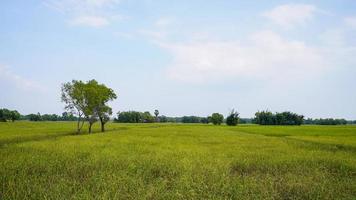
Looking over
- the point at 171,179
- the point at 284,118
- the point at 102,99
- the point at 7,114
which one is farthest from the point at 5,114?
the point at 171,179

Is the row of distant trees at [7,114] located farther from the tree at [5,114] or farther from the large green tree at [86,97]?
the large green tree at [86,97]

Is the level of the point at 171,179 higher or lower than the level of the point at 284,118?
lower

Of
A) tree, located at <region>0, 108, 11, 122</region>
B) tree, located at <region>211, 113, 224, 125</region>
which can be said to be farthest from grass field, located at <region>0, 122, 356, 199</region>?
tree, located at <region>0, 108, 11, 122</region>

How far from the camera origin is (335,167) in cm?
1617

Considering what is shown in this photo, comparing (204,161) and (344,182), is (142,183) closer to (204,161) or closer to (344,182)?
(204,161)

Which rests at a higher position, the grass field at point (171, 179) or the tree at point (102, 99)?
the tree at point (102, 99)

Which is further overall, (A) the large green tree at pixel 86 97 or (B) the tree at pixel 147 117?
(B) the tree at pixel 147 117

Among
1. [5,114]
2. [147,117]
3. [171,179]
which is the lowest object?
[171,179]

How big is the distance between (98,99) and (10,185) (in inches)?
2013

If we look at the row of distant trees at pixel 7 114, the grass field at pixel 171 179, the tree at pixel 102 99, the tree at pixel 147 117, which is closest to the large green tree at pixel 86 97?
the tree at pixel 102 99

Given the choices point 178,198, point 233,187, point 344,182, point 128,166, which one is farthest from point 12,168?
point 344,182

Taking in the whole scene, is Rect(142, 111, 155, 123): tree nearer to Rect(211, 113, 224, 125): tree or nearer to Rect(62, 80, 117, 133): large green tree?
Rect(211, 113, 224, 125): tree

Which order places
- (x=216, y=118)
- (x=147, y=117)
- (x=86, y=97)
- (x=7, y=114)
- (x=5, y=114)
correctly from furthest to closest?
1. (x=147, y=117)
2. (x=216, y=118)
3. (x=7, y=114)
4. (x=5, y=114)
5. (x=86, y=97)

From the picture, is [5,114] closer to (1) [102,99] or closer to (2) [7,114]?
(2) [7,114]
